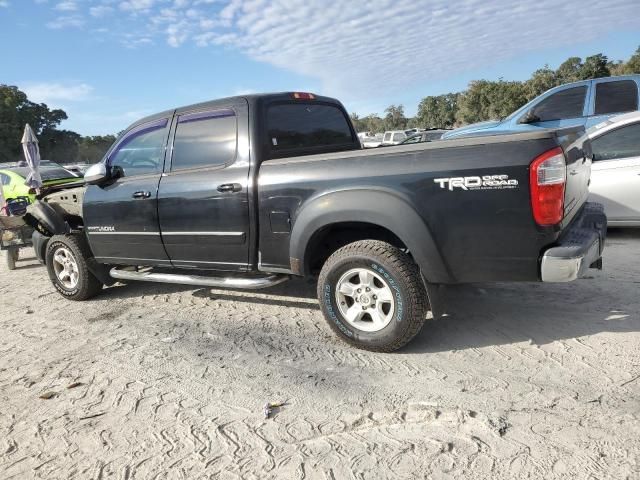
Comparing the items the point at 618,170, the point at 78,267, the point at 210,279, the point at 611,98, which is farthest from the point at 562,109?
the point at 78,267

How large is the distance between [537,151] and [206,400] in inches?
98.8

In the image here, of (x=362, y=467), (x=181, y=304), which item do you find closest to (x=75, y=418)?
(x=362, y=467)

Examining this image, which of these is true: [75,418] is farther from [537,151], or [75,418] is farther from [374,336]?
[537,151]

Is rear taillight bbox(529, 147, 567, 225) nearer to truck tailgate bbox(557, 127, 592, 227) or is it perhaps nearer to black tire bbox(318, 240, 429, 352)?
truck tailgate bbox(557, 127, 592, 227)

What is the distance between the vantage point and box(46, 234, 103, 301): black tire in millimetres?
5238

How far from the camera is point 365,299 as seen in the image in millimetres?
3525

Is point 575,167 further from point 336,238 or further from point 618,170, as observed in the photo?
point 618,170

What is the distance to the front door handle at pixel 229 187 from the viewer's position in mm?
3896

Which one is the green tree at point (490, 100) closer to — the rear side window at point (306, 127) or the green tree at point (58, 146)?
the rear side window at point (306, 127)

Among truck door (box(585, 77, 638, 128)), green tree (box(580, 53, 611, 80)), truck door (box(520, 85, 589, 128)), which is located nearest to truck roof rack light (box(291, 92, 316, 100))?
truck door (box(520, 85, 589, 128))

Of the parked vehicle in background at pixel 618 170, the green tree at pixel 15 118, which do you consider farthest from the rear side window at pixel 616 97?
the green tree at pixel 15 118

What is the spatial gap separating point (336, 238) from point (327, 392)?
127cm

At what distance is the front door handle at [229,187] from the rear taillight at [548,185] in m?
2.18

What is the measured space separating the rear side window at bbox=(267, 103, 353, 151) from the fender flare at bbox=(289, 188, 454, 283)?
2.93 ft
